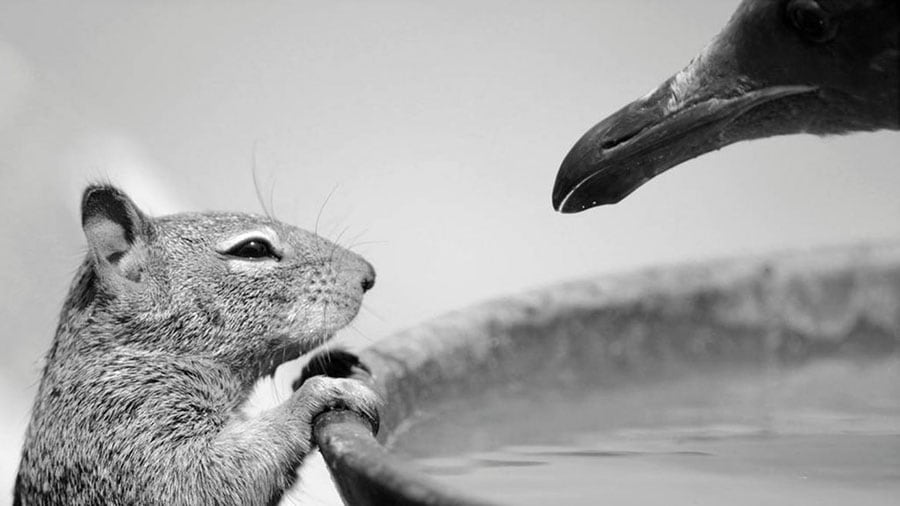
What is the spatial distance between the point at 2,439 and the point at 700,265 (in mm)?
1566

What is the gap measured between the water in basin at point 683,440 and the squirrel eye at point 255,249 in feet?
0.89

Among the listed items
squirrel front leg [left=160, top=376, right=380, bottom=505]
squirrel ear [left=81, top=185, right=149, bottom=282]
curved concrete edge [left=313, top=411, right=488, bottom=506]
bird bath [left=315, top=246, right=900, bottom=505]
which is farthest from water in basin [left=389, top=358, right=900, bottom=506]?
squirrel ear [left=81, top=185, right=149, bottom=282]

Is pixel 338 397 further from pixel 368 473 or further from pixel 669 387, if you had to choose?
pixel 669 387

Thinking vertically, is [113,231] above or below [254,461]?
above

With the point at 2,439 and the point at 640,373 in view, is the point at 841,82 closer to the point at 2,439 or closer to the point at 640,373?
the point at 640,373

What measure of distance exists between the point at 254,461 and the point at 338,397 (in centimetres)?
16

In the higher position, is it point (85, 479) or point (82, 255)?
point (82, 255)

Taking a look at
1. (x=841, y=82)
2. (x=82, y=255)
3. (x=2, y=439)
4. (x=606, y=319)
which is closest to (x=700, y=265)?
(x=606, y=319)

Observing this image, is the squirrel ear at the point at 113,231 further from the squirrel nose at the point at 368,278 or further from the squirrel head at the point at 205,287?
the squirrel nose at the point at 368,278

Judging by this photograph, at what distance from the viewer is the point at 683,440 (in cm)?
146

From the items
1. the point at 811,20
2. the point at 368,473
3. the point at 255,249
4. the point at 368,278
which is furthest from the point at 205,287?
the point at 811,20

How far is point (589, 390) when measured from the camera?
1568 millimetres

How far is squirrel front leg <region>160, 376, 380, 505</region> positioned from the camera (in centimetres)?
125

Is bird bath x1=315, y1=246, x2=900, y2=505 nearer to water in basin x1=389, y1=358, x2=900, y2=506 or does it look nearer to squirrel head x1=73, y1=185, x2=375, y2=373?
water in basin x1=389, y1=358, x2=900, y2=506
